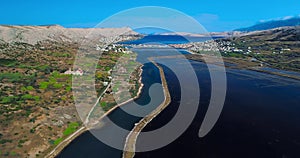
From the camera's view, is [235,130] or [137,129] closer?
[137,129]

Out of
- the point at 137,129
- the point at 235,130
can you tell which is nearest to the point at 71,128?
the point at 137,129

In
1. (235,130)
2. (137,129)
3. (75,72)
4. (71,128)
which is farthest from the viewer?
(75,72)

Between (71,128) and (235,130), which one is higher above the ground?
(71,128)

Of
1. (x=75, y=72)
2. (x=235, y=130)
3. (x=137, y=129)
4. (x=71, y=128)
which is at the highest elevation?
(x=75, y=72)

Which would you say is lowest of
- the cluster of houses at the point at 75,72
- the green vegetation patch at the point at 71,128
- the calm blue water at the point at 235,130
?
the calm blue water at the point at 235,130

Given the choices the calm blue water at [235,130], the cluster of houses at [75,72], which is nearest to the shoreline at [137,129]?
the calm blue water at [235,130]

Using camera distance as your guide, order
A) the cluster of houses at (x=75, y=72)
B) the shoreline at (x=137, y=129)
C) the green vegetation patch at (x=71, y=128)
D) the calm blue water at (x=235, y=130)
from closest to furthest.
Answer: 1. the shoreline at (x=137, y=129)
2. the calm blue water at (x=235, y=130)
3. the green vegetation patch at (x=71, y=128)
4. the cluster of houses at (x=75, y=72)

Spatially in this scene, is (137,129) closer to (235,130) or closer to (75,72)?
(235,130)

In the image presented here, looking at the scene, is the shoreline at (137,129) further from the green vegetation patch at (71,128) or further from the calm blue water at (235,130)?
the green vegetation patch at (71,128)
